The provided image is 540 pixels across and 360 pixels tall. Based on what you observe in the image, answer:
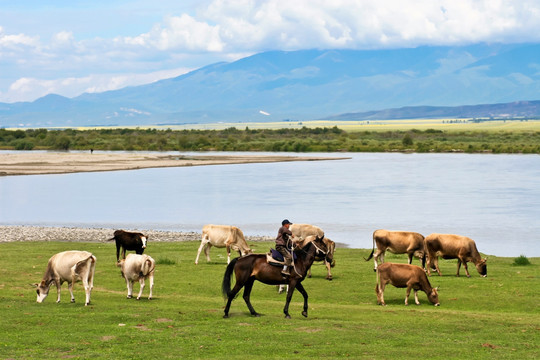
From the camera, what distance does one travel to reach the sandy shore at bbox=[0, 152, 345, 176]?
266ft

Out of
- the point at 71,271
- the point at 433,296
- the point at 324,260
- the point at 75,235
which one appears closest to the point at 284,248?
the point at 433,296

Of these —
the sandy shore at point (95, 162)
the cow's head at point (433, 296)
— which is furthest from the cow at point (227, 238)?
the sandy shore at point (95, 162)

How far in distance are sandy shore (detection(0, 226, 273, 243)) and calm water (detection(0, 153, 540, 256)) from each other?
372 cm

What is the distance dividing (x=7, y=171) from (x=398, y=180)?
3895cm

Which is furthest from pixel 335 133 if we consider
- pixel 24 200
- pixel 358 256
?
pixel 358 256

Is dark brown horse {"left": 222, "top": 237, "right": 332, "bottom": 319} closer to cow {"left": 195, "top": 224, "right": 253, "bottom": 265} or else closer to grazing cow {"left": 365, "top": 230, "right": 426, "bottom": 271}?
grazing cow {"left": 365, "top": 230, "right": 426, "bottom": 271}

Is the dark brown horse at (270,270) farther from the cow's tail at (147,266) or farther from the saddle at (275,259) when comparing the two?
the cow's tail at (147,266)

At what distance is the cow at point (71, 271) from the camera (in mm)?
16844

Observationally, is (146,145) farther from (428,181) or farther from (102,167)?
(428,181)

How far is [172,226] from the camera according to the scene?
40.0m

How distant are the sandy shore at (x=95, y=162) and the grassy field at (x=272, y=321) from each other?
60180 millimetres

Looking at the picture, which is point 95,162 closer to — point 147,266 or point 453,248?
point 453,248

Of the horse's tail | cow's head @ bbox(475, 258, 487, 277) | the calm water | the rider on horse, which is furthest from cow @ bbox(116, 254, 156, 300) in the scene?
the calm water

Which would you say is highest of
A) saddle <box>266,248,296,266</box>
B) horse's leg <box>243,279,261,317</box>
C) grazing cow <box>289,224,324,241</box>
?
saddle <box>266,248,296,266</box>
